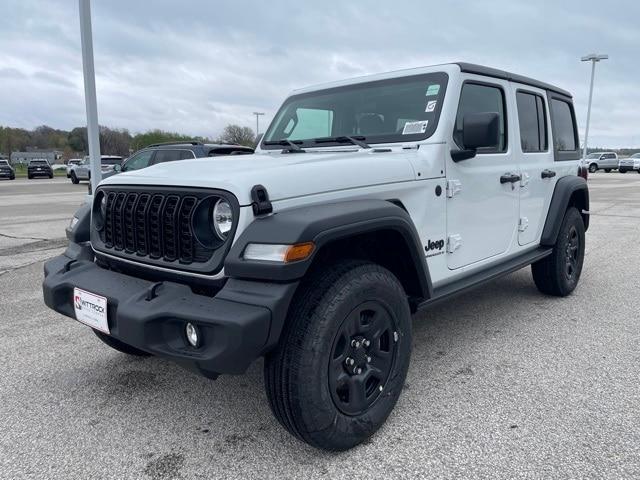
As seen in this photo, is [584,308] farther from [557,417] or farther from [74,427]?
[74,427]

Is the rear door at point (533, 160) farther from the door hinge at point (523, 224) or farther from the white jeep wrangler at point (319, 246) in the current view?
the white jeep wrangler at point (319, 246)

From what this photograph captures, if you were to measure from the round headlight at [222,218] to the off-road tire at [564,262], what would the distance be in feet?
11.3

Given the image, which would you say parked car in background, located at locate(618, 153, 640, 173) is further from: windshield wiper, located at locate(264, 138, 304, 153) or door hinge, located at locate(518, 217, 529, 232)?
windshield wiper, located at locate(264, 138, 304, 153)

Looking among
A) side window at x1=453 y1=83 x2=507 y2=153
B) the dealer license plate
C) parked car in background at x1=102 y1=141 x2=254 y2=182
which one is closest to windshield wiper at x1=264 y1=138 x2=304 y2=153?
side window at x1=453 y1=83 x2=507 y2=153

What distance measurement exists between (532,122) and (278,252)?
3.12 m

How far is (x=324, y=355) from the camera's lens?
2.23 metres

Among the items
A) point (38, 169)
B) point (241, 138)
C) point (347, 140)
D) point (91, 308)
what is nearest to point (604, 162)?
point (241, 138)

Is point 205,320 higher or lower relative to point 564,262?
higher

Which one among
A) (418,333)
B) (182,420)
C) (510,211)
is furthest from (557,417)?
(182,420)

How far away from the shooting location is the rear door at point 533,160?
161 inches

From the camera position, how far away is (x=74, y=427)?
2.70 m

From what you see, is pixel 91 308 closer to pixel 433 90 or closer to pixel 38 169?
pixel 433 90

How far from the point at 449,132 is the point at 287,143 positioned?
3.87ft

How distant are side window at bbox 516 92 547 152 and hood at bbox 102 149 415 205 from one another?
158 cm
